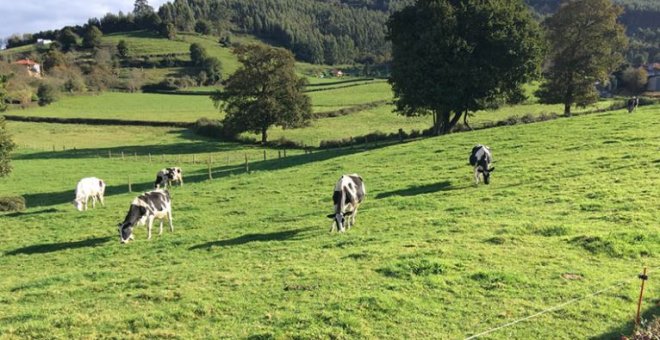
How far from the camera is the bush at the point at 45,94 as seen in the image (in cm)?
9625

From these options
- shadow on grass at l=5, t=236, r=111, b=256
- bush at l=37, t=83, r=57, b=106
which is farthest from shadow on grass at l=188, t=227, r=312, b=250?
bush at l=37, t=83, r=57, b=106

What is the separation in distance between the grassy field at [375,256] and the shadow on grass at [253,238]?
132mm

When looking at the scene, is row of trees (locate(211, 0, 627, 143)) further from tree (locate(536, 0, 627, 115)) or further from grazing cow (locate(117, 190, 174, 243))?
Result: grazing cow (locate(117, 190, 174, 243))

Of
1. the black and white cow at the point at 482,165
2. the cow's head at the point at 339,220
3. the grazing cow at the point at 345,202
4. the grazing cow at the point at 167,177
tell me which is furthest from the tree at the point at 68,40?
the cow's head at the point at 339,220

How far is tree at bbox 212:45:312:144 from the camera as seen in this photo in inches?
2362

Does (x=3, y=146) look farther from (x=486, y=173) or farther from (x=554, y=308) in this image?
(x=554, y=308)

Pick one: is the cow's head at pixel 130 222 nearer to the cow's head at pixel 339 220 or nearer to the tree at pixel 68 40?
the cow's head at pixel 339 220

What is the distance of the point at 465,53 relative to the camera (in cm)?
4147

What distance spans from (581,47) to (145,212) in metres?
47.1

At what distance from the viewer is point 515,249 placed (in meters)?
14.2

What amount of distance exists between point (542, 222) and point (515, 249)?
2.94 m

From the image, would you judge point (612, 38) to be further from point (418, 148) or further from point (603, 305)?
point (603, 305)

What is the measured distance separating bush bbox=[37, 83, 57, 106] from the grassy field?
76.0 m

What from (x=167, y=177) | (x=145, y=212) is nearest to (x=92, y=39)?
(x=167, y=177)
